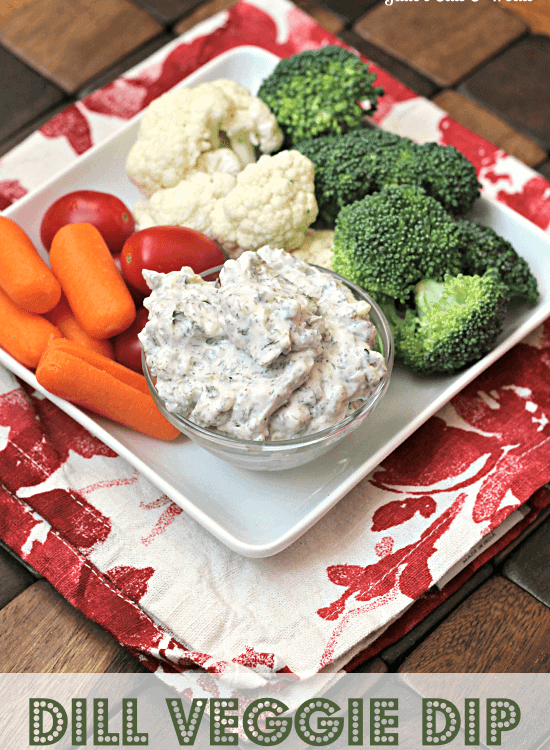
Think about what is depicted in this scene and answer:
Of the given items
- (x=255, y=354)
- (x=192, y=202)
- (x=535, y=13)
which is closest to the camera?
(x=255, y=354)

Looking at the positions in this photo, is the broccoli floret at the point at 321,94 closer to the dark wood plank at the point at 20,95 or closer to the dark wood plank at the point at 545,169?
the dark wood plank at the point at 545,169

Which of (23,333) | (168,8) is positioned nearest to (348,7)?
(168,8)

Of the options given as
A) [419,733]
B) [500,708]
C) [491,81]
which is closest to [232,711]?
[419,733]

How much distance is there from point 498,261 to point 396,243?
0.30 meters

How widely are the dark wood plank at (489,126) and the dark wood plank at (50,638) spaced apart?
1950 mm

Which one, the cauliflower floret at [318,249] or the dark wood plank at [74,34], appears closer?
the cauliflower floret at [318,249]

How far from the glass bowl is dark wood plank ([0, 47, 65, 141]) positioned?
119 cm

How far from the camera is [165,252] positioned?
71.0 inches

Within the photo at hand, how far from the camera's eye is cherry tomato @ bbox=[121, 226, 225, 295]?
1.80 metres

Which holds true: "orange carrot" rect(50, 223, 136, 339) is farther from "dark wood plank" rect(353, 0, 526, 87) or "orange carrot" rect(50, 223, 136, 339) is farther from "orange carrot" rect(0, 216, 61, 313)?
"dark wood plank" rect(353, 0, 526, 87)

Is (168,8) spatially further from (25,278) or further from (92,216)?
(25,278)

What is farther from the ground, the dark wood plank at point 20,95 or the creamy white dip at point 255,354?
the dark wood plank at point 20,95

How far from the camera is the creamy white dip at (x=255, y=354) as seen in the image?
1461 millimetres

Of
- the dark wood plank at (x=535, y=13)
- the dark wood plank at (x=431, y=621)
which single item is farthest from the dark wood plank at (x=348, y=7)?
the dark wood plank at (x=431, y=621)
